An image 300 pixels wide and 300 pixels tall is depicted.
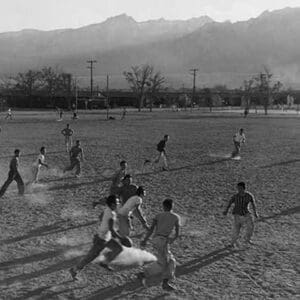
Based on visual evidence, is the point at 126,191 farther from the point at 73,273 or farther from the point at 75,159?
the point at 75,159

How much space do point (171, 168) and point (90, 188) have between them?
522 centimetres

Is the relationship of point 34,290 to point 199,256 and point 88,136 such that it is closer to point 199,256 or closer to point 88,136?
point 199,256

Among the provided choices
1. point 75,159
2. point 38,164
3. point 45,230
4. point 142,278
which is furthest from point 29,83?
point 142,278

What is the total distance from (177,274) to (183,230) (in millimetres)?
2771

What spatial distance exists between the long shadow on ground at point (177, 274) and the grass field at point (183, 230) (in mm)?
18

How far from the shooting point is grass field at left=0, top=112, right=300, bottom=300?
8438 millimetres

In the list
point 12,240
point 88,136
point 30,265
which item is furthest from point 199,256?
point 88,136

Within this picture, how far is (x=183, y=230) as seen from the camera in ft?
38.7

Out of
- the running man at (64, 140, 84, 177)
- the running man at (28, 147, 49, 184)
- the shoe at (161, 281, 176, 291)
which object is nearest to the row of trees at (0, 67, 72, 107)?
the running man at (64, 140, 84, 177)

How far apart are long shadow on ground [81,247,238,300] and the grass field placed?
2cm

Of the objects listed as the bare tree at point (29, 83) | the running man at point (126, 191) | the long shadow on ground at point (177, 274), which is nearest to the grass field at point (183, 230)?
the long shadow on ground at point (177, 274)

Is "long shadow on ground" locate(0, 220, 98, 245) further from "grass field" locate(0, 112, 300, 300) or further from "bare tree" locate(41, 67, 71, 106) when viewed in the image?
"bare tree" locate(41, 67, 71, 106)

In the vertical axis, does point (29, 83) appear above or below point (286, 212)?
above

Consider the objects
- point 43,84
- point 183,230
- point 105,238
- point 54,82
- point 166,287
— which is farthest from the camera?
point 43,84
